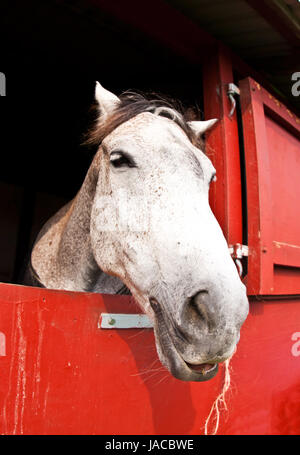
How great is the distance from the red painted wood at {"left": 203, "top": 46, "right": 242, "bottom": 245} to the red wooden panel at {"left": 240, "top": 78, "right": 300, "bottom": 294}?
0.23ft

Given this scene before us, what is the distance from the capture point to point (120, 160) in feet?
3.72

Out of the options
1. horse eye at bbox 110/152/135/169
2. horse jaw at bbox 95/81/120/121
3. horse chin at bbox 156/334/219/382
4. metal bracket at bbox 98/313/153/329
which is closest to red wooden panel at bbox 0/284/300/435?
metal bracket at bbox 98/313/153/329

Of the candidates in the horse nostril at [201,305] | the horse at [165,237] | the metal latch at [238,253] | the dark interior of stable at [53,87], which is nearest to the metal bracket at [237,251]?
the metal latch at [238,253]

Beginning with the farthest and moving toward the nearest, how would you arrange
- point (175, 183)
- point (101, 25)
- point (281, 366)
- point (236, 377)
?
point (101, 25) → point (281, 366) → point (236, 377) → point (175, 183)

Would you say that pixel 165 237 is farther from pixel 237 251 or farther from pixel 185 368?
pixel 237 251

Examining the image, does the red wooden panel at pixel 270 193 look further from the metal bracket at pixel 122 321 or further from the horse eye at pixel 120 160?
the horse eye at pixel 120 160

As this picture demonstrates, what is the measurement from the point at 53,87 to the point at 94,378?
10.3ft

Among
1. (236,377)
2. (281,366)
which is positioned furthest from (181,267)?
(281,366)

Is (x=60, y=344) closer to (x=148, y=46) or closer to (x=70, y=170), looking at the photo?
(x=148, y=46)

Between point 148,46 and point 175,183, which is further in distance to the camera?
point 148,46

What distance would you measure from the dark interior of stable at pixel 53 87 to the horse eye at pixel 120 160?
778 millimetres

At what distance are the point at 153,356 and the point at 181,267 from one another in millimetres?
617

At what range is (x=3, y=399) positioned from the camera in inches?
35.5

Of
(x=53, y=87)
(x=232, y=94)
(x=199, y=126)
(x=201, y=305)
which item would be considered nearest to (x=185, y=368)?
(x=201, y=305)
